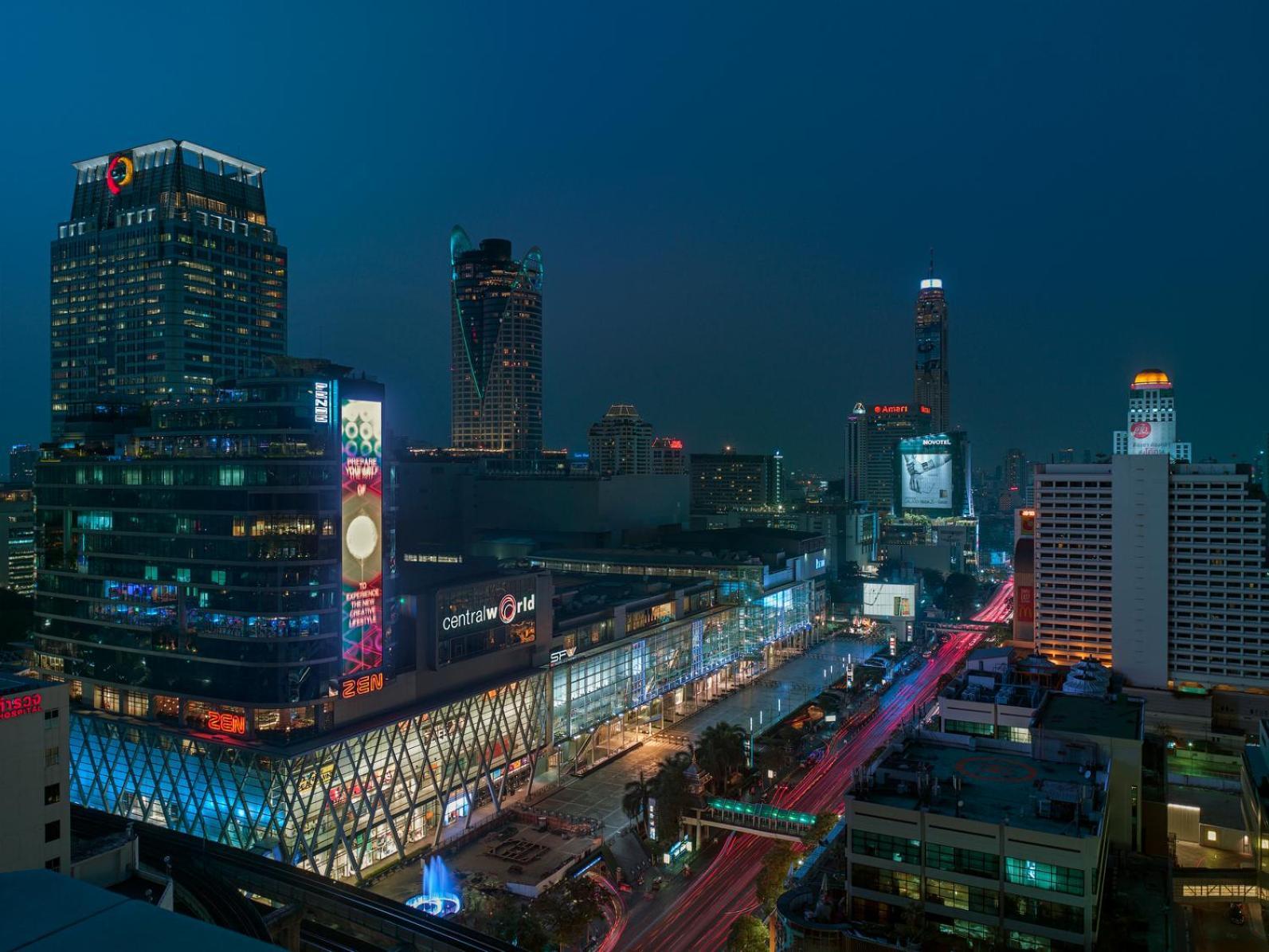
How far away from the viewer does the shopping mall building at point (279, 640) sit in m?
42.8

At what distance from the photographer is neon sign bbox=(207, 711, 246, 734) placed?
42.8 m

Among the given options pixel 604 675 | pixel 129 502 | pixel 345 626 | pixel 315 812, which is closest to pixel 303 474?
pixel 345 626

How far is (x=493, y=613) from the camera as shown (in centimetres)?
5319

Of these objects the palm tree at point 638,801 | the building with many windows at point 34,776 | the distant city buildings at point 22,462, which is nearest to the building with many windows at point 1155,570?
the palm tree at point 638,801

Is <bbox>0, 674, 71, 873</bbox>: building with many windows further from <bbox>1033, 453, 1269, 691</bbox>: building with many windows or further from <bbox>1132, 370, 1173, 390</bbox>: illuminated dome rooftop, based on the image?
<bbox>1132, 370, 1173, 390</bbox>: illuminated dome rooftop

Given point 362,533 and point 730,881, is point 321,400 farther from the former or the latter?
point 730,881

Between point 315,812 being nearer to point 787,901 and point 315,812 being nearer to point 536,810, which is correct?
point 536,810

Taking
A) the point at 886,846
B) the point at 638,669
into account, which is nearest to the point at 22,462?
the point at 638,669

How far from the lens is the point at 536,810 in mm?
51531

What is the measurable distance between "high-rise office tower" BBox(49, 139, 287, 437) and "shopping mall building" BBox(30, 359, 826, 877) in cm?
6096

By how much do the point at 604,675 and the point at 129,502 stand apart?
108 feet

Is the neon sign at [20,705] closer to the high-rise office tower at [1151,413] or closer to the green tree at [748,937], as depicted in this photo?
the green tree at [748,937]

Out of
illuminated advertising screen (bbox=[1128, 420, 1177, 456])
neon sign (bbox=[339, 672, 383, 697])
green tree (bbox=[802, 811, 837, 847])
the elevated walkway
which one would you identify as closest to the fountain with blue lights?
neon sign (bbox=[339, 672, 383, 697])

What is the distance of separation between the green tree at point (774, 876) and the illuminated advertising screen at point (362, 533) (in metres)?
21.7
